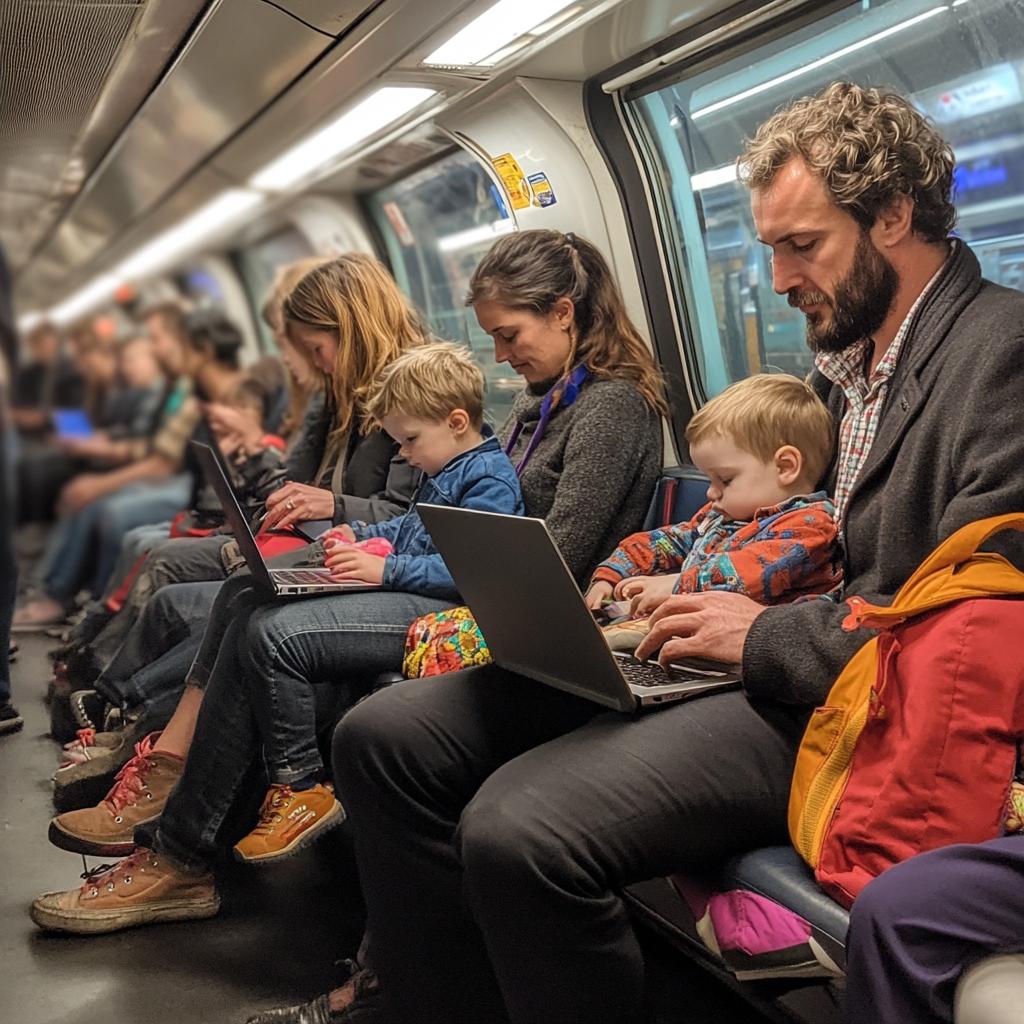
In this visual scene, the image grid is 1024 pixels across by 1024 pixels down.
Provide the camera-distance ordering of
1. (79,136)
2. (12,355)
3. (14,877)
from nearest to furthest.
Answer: (12,355) < (14,877) < (79,136)

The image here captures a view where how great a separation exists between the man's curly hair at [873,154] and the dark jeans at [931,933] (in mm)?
1082

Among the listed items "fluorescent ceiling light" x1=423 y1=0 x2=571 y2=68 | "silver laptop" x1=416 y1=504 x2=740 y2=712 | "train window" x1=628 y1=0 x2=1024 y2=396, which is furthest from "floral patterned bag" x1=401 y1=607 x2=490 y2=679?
"fluorescent ceiling light" x1=423 y1=0 x2=571 y2=68

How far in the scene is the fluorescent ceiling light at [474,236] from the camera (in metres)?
3.25

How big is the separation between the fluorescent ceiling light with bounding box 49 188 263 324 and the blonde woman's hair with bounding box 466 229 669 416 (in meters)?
0.88

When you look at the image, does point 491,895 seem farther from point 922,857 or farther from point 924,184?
point 924,184

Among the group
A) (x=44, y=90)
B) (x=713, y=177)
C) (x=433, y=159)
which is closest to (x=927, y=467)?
(x=713, y=177)

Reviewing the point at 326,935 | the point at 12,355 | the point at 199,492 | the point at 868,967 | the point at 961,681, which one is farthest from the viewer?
the point at 199,492

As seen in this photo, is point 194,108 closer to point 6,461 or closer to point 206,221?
point 206,221

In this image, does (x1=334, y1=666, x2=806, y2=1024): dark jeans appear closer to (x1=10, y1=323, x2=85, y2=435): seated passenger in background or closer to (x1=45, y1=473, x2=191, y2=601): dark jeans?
(x1=45, y1=473, x2=191, y2=601): dark jeans

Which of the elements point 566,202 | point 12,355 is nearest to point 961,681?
point 12,355

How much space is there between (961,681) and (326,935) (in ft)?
5.07

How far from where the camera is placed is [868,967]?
1.39 m

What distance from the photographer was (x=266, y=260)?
357 centimetres

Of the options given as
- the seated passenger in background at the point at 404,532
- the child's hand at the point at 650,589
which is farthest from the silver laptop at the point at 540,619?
the seated passenger in background at the point at 404,532
